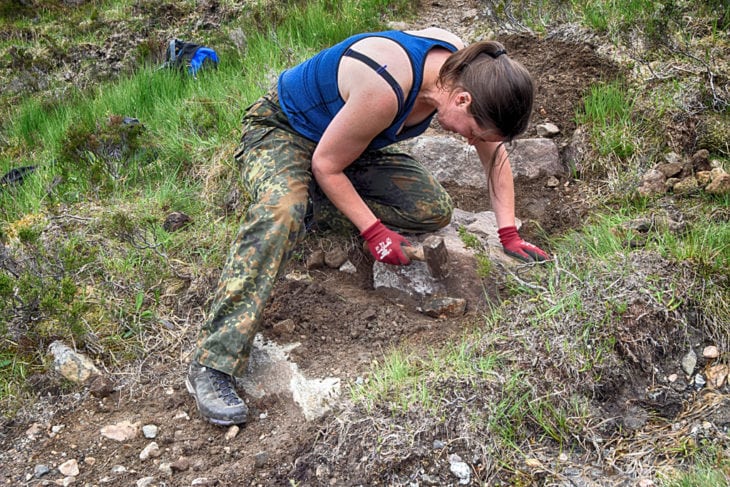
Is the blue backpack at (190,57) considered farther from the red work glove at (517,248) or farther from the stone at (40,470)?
the stone at (40,470)

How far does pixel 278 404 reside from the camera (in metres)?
2.67

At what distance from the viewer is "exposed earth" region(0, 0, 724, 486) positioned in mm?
2361

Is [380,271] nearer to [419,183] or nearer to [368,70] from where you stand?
[419,183]

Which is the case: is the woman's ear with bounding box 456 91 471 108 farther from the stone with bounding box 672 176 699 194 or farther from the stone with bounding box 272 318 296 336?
the stone with bounding box 672 176 699 194

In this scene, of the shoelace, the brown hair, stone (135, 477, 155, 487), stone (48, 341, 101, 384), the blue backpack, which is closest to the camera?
stone (135, 477, 155, 487)

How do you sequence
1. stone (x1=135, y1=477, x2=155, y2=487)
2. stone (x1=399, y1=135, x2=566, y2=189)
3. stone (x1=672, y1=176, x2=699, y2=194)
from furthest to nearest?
stone (x1=399, y1=135, x2=566, y2=189) → stone (x1=672, y1=176, x2=699, y2=194) → stone (x1=135, y1=477, x2=155, y2=487)

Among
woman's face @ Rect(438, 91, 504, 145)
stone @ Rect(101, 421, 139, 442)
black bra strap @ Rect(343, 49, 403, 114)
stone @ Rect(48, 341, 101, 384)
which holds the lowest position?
stone @ Rect(101, 421, 139, 442)

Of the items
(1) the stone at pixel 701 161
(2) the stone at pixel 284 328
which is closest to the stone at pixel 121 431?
(2) the stone at pixel 284 328

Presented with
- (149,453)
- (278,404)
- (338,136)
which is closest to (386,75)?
(338,136)

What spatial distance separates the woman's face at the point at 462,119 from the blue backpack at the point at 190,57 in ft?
10.7

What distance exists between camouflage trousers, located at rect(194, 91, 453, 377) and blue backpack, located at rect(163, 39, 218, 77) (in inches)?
92.8

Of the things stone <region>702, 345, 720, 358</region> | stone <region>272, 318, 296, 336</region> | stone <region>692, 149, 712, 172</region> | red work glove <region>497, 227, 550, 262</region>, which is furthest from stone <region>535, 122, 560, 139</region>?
stone <region>272, 318, 296, 336</region>

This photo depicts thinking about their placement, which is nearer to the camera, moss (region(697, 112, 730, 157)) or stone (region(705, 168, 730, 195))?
stone (region(705, 168, 730, 195))

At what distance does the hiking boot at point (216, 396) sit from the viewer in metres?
2.55
